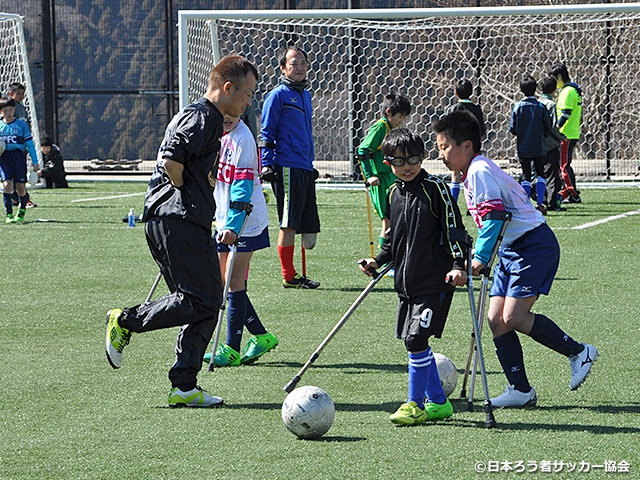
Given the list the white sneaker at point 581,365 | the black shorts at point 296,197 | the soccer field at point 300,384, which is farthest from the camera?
the black shorts at point 296,197

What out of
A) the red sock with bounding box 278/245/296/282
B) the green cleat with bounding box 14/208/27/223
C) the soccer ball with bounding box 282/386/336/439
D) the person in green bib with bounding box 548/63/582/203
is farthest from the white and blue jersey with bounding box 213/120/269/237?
the person in green bib with bounding box 548/63/582/203

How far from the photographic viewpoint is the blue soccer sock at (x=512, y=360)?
5527mm

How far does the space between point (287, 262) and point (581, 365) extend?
4.37 m

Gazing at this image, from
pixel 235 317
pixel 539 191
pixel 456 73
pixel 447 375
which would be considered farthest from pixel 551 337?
pixel 456 73

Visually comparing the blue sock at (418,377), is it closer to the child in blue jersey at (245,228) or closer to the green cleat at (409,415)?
the green cleat at (409,415)

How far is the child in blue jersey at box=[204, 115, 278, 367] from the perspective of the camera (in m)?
6.27

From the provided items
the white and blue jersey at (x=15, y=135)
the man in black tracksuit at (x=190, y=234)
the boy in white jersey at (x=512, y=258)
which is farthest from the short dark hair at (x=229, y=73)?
the white and blue jersey at (x=15, y=135)

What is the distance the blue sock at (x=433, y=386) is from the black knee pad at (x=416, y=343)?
2.5 inches

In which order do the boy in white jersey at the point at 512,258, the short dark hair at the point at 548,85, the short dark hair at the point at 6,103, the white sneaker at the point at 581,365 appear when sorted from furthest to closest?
the short dark hair at the point at 548,85
the short dark hair at the point at 6,103
the white sneaker at the point at 581,365
the boy in white jersey at the point at 512,258

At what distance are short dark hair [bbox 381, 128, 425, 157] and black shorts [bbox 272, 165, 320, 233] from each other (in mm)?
4327

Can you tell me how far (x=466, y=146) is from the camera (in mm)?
5441

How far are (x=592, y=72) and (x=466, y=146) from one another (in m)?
16.3

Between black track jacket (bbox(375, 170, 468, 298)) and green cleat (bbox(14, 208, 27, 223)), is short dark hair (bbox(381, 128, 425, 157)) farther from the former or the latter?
green cleat (bbox(14, 208, 27, 223))

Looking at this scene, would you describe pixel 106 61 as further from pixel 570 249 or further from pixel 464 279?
pixel 464 279
